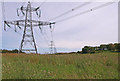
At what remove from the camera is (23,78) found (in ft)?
16.6

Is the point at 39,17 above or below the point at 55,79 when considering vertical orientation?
above

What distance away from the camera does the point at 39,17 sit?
25672 mm

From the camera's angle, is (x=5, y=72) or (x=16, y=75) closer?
(x=16, y=75)

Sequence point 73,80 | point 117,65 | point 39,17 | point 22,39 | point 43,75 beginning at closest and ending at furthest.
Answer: point 73,80, point 43,75, point 117,65, point 22,39, point 39,17

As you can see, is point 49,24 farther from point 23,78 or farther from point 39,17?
point 23,78

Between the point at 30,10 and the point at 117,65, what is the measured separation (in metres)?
21.4

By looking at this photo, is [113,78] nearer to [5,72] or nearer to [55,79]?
[55,79]

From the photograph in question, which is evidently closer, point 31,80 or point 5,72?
point 31,80

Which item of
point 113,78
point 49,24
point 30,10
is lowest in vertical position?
point 113,78

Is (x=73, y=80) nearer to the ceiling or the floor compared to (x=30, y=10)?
nearer to the floor

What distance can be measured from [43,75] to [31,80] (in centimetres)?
47

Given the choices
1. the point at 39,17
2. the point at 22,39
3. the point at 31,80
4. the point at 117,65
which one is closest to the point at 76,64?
the point at 117,65

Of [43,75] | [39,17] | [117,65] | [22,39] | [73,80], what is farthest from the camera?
[39,17]

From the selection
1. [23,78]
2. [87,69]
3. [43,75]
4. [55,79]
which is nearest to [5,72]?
[23,78]
